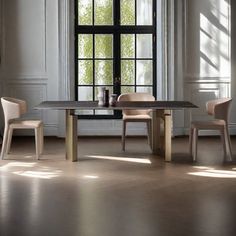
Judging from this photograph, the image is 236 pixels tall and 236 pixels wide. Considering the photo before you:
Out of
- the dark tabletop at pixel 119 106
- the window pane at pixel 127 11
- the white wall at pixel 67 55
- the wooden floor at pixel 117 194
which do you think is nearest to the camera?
the wooden floor at pixel 117 194

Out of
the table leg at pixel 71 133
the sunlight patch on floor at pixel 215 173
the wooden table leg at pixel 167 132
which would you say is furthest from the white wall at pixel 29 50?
the sunlight patch on floor at pixel 215 173

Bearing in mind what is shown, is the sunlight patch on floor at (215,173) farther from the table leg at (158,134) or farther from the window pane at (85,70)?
the window pane at (85,70)

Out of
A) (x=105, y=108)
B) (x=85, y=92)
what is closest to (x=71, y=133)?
(x=105, y=108)

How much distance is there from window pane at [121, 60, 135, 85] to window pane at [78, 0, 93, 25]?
0.99 metres

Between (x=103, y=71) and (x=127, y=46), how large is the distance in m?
0.64

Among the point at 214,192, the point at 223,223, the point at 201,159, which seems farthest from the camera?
the point at 201,159

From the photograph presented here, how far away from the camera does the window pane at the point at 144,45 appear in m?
10.8

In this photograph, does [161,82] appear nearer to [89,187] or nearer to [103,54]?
[103,54]

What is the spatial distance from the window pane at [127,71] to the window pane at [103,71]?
8.7 inches

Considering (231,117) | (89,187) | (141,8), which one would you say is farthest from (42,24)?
(89,187)

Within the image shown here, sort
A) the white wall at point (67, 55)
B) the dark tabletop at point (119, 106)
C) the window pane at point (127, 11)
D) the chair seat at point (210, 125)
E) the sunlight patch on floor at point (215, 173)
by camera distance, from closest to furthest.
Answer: the sunlight patch on floor at point (215, 173)
the dark tabletop at point (119, 106)
the chair seat at point (210, 125)
the white wall at point (67, 55)
the window pane at point (127, 11)

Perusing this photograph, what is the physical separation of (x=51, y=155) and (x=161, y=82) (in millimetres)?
3112

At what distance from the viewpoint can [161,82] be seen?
10555 mm

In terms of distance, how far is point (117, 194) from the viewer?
5.57 meters
